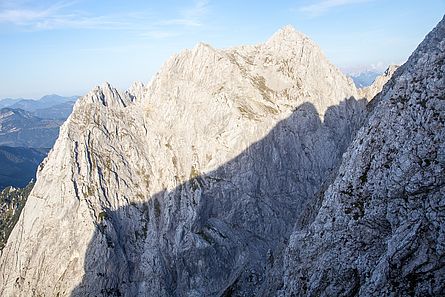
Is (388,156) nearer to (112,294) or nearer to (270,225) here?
(270,225)

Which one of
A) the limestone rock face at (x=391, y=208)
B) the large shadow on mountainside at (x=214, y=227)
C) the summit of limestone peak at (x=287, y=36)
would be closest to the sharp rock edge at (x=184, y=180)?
the large shadow on mountainside at (x=214, y=227)

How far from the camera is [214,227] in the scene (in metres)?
105

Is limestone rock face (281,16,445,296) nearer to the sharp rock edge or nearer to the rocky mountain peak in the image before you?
the sharp rock edge

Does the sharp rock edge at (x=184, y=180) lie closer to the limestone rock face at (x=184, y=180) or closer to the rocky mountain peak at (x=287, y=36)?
the limestone rock face at (x=184, y=180)

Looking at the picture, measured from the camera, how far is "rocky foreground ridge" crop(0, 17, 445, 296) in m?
102

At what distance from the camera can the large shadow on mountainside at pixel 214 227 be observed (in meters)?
100

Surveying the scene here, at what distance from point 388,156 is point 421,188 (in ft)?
17.4

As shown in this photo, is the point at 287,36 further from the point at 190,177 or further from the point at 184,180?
the point at 184,180

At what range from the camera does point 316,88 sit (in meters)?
134

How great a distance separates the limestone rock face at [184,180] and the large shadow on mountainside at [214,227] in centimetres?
32

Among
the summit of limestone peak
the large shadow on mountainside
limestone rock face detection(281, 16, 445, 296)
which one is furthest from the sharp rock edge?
limestone rock face detection(281, 16, 445, 296)

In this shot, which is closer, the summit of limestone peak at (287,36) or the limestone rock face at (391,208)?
the limestone rock face at (391,208)

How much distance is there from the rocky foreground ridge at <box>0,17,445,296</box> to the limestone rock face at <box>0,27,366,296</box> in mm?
384

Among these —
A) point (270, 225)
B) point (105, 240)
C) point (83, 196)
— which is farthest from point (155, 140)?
point (270, 225)
